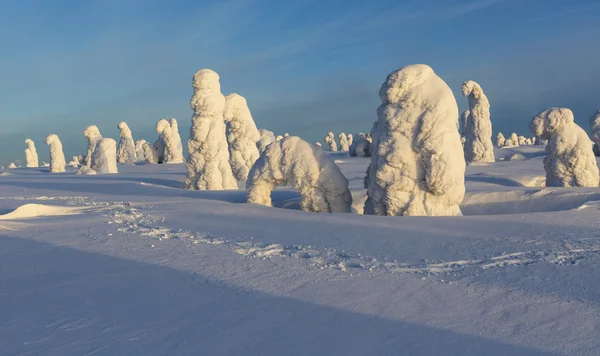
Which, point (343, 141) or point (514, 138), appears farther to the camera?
point (514, 138)

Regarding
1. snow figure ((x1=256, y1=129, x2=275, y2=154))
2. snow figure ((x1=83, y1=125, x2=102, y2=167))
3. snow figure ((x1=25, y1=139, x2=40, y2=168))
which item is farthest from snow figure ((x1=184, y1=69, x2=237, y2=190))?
snow figure ((x1=25, y1=139, x2=40, y2=168))

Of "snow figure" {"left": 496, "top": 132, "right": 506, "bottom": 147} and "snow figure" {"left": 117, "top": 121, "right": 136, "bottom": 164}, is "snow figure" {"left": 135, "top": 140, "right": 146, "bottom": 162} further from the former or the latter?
"snow figure" {"left": 496, "top": 132, "right": 506, "bottom": 147}

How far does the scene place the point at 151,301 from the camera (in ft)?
11.5

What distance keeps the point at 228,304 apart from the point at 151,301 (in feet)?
1.90

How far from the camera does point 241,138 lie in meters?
19.1

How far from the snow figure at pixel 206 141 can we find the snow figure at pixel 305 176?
5.24 meters

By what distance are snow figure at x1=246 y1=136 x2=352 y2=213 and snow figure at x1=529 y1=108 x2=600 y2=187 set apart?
6.40 m

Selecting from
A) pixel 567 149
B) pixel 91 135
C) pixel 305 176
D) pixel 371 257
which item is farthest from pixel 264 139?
pixel 371 257

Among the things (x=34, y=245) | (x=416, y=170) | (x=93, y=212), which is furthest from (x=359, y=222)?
(x=93, y=212)

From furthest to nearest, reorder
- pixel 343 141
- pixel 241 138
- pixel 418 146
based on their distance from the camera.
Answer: pixel 343 141, pixel 241 138, pixel 418 146

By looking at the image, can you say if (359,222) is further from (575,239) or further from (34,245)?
(34,245)

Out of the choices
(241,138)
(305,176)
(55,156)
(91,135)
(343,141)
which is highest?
(343,141)

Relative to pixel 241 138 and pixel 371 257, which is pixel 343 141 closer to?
pixel 241 138

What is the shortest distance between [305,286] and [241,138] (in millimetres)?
15710
